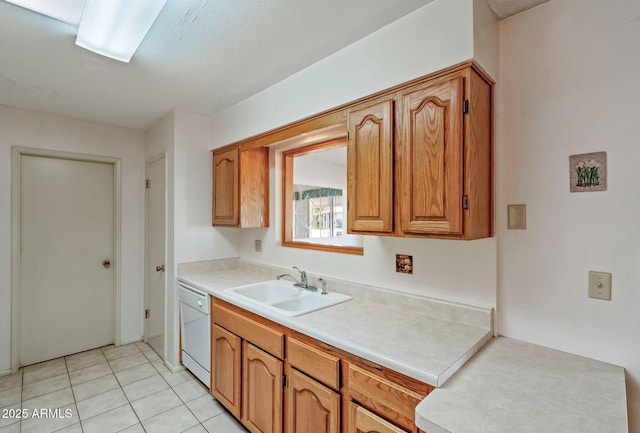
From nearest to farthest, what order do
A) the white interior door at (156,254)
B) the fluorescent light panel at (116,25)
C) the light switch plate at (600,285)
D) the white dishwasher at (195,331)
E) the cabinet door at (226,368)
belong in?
the light switch plate at (600,285) → the fluorescent light panel at (116,25) → the cabinet door at (226,368) → the white dishwasher at (195,331) → the white interior door at (156,254)

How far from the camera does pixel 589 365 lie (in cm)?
121

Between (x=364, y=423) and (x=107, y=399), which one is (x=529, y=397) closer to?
(x=364, y=423)

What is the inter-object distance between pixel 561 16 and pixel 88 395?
3.73 meters

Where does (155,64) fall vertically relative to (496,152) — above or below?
above

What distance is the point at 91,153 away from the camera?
3.10 m

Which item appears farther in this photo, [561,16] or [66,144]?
[66,144]

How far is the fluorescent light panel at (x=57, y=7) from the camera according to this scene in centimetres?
136

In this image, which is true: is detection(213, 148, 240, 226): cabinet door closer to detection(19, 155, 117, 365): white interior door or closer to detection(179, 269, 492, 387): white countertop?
detection(179, 269, 492, 387): white countertop

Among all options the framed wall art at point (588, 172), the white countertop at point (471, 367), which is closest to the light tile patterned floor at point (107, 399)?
the white countertop at point (471, 367)

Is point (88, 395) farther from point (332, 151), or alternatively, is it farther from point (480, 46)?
point (480, 46)

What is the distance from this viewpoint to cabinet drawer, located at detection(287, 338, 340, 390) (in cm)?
137

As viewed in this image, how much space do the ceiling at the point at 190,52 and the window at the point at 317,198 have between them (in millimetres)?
647

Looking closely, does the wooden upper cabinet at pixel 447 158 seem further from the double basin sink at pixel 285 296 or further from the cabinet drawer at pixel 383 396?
the double basin sink at pixel 285 296

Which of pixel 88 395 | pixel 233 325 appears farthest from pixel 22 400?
pixel 233 325
